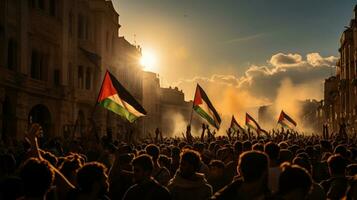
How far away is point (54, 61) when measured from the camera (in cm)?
3447

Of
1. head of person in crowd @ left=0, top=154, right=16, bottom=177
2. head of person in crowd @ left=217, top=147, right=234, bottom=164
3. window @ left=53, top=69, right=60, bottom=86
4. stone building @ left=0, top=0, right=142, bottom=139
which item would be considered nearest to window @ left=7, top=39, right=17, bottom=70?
stone building @ left=0, top=0, right=142, bottom=139

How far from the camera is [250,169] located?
4.95 m

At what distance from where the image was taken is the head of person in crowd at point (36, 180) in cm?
494

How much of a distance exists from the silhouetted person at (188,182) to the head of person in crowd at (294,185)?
2017mm

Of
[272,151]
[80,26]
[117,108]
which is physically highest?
[80,26]

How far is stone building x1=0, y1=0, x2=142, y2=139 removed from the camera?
1091 inches

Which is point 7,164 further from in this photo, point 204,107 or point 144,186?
point 204,107

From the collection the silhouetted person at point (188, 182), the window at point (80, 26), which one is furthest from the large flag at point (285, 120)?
the silhouetted person at point (188, 182)

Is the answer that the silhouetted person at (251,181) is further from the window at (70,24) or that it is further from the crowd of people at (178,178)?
the window at (70,24)

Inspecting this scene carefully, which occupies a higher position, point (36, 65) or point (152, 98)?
point (152, 98)

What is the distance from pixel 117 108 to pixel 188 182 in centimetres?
1063

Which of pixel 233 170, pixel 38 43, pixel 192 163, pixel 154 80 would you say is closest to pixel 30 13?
→ pixel 38 43

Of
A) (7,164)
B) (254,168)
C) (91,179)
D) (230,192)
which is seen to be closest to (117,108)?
(7,164)

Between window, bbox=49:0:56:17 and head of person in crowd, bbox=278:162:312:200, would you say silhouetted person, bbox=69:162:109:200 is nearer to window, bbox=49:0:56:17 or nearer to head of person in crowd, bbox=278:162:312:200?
head of person in crowd, bbox=278:162:312:200
